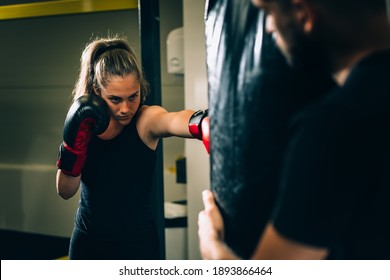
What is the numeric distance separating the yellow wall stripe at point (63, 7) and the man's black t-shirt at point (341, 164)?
1743 millimetres

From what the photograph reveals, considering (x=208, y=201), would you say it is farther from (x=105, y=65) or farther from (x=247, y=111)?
(x=105, y=65)

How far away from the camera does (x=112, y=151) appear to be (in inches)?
62.9

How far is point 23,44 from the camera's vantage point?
328cm

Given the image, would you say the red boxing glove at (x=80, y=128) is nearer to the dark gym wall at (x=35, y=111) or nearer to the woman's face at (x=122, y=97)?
the woman's face at (x=122, y=97)

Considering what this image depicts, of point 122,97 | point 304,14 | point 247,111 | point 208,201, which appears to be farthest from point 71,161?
point 304,14

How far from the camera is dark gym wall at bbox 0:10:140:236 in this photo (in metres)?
3.16

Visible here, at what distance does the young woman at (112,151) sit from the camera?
5.11ft

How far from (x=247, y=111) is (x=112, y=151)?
0.92 metres

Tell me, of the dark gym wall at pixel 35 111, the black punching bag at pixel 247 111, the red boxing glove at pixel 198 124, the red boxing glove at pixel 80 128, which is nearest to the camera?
the black punching bag at pixel 247 111

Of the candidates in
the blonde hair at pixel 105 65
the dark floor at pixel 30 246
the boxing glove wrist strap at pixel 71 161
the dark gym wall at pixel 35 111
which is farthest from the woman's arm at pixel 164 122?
the dark floor at pixel 30 246

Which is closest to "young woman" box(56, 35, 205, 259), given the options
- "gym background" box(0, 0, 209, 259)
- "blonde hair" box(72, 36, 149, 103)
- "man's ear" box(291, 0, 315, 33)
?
"blonde hair" box(72, 36, 149, 103)

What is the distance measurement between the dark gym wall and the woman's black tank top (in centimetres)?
163

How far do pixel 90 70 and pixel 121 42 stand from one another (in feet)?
0.51
